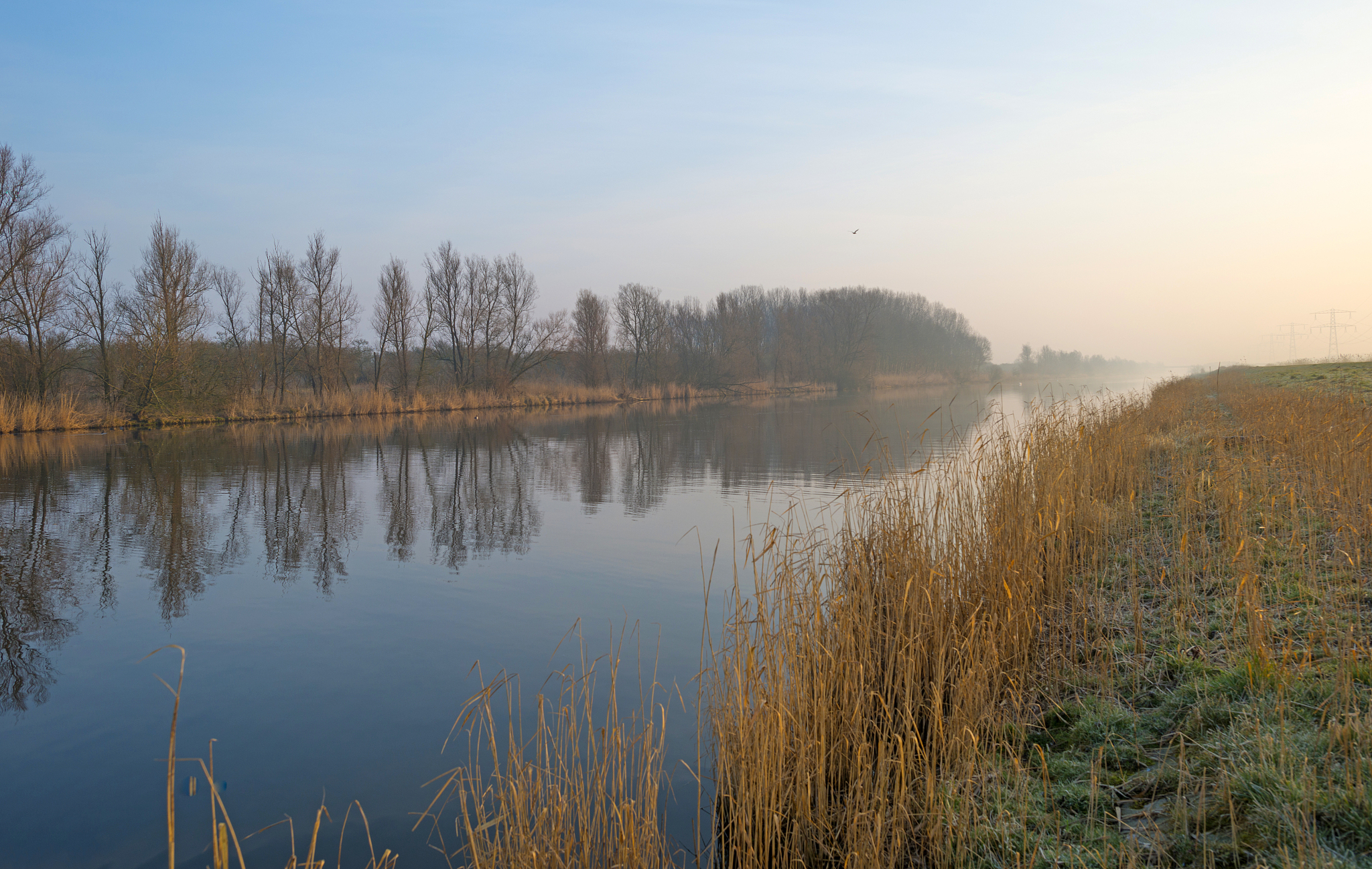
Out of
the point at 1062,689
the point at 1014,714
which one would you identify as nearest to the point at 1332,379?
the point at 1062,689

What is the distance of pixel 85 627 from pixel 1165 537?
8.73 meters

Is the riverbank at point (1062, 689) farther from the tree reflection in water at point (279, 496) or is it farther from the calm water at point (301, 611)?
the tree reflection in water at point (279, 496)

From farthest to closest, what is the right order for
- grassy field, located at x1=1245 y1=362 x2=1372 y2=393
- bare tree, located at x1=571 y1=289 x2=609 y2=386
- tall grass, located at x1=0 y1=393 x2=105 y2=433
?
bare tree, located at x1=571 y1=289 x2=609 y2=386 → tall grass, located at x1=0 y1=393 x2=105 y2=433 → grassy field, located at x1=1245 y1=362 x2=1372 y2=393

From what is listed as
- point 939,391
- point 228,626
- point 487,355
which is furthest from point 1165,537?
point 939,391

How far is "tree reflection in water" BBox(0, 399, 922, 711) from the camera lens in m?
7.42

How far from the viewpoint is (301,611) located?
6719mm

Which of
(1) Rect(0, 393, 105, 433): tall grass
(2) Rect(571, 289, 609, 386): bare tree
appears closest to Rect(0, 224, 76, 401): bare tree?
(1) Rect(0, 393, 105, 433): tall grass

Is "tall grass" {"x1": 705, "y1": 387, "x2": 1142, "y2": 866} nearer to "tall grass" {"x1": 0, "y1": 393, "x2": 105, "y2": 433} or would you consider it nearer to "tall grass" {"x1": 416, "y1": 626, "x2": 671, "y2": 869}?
"tall grass" {"x1": 416, "y1": 626, "x2": 671, "y2": 869}

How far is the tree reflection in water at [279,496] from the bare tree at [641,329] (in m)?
26.7

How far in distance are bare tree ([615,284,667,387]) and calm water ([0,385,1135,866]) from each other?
35.8 metres

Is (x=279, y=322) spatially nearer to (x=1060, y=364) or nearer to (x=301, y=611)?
(x=301, y=611)

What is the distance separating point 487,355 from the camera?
42.1 m

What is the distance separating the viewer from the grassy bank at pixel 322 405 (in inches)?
993

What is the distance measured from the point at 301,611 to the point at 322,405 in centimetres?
3116
